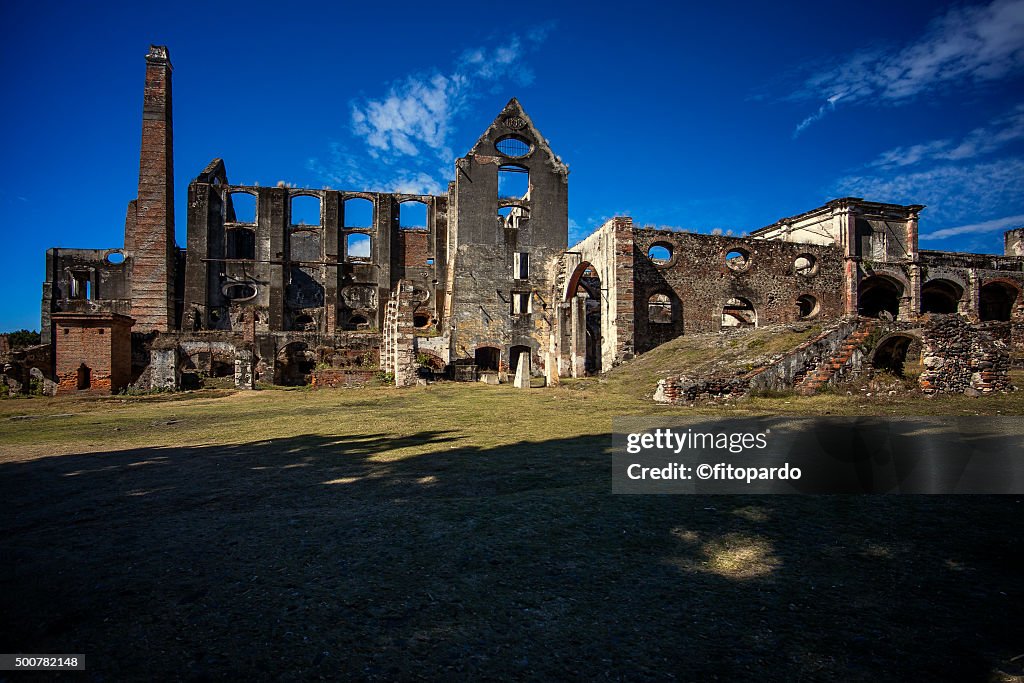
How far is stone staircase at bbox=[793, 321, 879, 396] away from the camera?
37.8 ft

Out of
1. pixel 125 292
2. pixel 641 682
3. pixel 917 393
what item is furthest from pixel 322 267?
pixel 641 682

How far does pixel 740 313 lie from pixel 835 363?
1464 centimetres

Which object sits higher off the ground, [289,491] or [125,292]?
[125,292]

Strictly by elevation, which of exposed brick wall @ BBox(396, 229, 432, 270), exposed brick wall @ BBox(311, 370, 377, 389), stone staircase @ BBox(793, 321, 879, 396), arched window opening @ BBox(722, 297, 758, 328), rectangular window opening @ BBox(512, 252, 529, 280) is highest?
exposed brick wall @ BBox(396, 229, 432, 270)

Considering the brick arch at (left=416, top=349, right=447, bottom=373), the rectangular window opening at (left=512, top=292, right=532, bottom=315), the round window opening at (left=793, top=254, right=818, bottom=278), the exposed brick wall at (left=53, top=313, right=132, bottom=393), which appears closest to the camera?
the exposed brick wall at (left=53, top=313, right=132, bottom=393)

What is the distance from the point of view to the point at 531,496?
3816 millimetres

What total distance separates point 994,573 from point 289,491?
14.5ft

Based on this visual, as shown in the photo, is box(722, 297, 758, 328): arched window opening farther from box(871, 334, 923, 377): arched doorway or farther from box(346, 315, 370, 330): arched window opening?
box(346, 315, 370, 330): arched window opening

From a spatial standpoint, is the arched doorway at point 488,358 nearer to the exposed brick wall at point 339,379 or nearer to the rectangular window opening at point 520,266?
the rectangular window opening at point 520,266

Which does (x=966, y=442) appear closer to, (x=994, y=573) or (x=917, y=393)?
(x=994, y=573)

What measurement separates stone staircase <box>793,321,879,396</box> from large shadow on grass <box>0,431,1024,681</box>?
8716mm

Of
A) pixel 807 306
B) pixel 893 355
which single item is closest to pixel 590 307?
pixel 807 306

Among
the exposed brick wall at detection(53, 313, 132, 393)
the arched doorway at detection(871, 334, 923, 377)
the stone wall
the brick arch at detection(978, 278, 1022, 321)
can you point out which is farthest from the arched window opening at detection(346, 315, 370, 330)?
the brick arch at detection(978, 278, 1022, 321)

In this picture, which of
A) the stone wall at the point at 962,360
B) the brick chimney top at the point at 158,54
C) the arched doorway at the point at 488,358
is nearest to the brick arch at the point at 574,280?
the arched doorway at the point at 488,358
